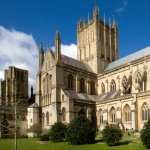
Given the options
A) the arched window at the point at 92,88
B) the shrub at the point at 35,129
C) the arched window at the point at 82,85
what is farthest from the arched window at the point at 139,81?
the shrub at the point at 35,129

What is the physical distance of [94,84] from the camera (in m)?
79.5

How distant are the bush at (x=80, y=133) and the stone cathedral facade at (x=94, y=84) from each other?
33.8ft

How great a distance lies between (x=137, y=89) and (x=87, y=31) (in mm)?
30492

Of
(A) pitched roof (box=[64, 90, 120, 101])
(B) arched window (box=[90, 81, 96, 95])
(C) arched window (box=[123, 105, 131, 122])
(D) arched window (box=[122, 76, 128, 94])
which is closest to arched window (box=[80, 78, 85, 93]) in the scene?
(A) pitched roof (box=[64, 90, 120, 101])

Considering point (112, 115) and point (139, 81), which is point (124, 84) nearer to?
point (139, 81)

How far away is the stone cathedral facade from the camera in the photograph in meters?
Answer: 62.3

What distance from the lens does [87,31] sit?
88.2 meters

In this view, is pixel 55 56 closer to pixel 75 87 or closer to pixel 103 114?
pixel 75 87

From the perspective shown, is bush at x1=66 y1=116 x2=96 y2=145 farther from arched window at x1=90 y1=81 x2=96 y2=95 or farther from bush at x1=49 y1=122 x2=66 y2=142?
arched window at x1=90 y1=81 x2=96 y2=95

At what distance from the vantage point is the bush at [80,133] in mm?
49750

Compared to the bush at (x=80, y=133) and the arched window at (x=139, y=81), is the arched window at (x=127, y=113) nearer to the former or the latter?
the arched window at (x=139, y=81)

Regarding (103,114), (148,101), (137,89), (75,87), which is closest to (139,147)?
(148,101)

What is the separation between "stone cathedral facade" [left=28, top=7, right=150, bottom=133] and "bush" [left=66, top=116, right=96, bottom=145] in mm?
10315

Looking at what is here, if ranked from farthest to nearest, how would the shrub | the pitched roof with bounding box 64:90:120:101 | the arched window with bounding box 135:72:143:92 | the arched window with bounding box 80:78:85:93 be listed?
the arched window with bounding box 80:78:85:93 → the shrub → the pitched roof with bounding box 64:90:120:101 → the arched window with bounding box 135:72:143:92
